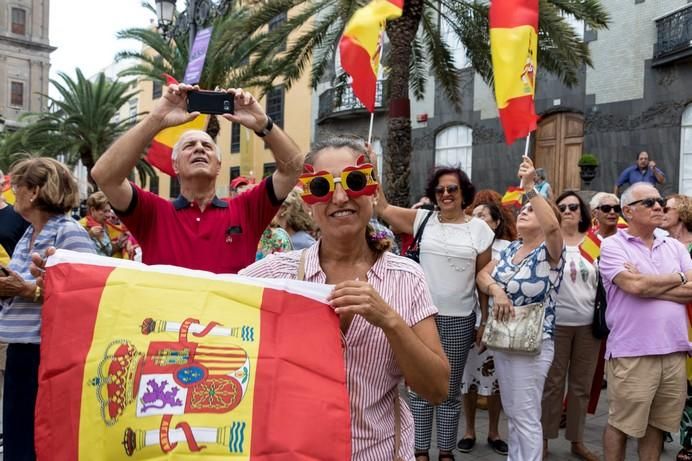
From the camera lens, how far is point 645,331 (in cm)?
427

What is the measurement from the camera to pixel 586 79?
1839 centimetres

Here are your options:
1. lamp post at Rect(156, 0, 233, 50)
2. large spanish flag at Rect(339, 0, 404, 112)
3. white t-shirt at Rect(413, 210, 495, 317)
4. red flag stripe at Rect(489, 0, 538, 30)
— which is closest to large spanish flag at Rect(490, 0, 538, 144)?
red flag stripe at Rect(489, 0, 538, 30)

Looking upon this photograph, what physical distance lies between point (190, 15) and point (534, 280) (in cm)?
981

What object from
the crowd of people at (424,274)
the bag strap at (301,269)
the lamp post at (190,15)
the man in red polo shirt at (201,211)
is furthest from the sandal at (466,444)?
the lamp post at (190,15)

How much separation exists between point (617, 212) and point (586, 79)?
13.6m

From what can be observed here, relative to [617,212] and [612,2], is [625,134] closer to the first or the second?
[612,2]

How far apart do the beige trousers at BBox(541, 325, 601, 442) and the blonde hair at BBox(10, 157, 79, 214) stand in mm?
3928

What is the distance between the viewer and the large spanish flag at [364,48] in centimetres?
615

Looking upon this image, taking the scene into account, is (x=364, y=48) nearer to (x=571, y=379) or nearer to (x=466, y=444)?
(x=571, y=379)

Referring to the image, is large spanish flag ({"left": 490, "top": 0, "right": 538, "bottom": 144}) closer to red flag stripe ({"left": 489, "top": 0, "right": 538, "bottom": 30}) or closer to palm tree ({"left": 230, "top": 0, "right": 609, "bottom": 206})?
red flag stripe ({"left": 489, "top": 0, "right": 538, "bottom": 30})

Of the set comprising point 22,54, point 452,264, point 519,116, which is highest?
point 22,54

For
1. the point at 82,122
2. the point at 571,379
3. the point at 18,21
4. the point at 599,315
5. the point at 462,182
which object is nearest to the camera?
the point at 462,182

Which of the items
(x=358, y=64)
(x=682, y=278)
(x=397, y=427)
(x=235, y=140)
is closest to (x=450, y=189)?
(x=682, y=278)

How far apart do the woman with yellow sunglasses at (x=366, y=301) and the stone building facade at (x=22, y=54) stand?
7740cm
